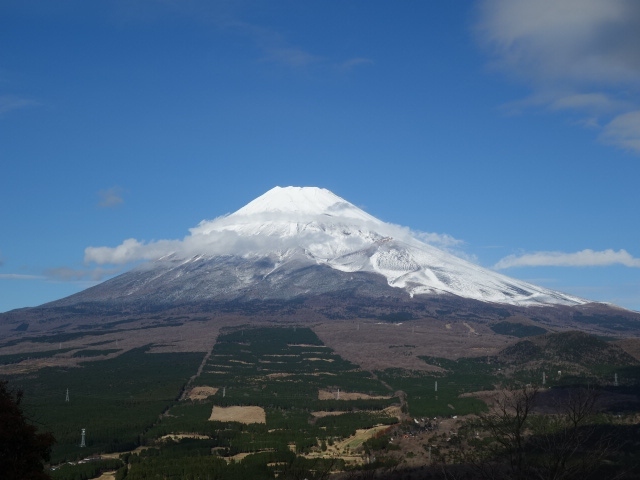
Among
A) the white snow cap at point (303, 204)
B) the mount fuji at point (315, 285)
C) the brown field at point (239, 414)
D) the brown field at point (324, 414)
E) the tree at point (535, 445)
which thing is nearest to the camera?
the tree at point (535, 445)

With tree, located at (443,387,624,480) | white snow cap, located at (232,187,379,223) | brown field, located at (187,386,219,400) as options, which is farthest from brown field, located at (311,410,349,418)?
white snow cap, located at (232,187,379,223)

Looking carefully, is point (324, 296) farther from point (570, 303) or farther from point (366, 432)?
point (366, 432)

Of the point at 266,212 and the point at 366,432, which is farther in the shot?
the point at 266,212

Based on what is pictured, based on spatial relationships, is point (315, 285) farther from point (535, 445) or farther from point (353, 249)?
point (535, 445)

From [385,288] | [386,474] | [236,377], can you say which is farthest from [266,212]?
[386,474]

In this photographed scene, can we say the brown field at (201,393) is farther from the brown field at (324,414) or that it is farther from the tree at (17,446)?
the tree at (17,446)

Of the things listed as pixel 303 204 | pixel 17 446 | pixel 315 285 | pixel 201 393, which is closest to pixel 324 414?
pixel 201 393

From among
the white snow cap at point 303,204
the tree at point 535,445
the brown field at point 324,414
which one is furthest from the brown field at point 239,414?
the white snow cap at point 303,204
